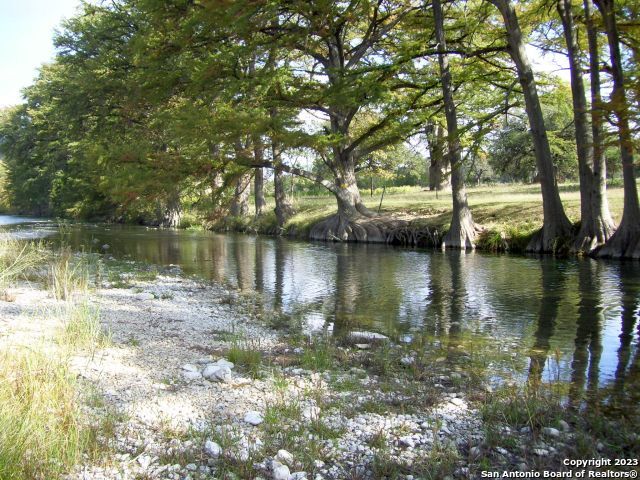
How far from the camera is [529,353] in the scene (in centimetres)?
664

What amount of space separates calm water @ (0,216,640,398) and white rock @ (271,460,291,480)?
3316 mm

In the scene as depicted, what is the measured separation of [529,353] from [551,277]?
6614 mm

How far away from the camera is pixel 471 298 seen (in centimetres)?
1051

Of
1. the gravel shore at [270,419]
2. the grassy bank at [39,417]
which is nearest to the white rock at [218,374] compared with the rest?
the gravel shore at [270,419]

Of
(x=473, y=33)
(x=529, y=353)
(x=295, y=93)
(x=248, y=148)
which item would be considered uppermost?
(x=473, y=33)

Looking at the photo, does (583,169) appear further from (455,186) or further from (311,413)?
(311,413)

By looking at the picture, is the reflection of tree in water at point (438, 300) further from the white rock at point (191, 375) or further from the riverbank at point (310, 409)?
the white rock at point (191, 375)

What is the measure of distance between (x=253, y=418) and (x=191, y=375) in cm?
127

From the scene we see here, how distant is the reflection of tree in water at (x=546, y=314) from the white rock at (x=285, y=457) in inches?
Result: 110

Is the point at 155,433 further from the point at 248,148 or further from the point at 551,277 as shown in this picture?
A: the point at 248,148

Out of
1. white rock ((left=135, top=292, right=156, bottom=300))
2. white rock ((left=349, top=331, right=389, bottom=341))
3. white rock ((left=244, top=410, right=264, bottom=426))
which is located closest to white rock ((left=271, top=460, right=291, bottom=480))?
white rock ((left=244, top=410, right=264, bottom=426))

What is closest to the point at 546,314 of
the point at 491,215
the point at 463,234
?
the point at 463,234

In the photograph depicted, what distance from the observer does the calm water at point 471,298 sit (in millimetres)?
6737

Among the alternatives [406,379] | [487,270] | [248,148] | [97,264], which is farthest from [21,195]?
[406,379]
